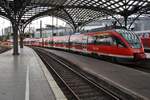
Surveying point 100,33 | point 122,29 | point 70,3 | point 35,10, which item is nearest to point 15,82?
point 122,29

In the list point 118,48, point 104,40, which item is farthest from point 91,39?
point 118,48

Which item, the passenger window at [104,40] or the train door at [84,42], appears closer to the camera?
the passenger window at [104,40]

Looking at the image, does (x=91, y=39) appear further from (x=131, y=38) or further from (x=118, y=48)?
(x=131, y=38)

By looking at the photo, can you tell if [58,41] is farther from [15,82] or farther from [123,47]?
[15,82]

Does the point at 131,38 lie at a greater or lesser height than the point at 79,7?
lesser

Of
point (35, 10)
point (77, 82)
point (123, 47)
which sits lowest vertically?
point (77, 82)

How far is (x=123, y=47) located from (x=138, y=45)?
1.14 m

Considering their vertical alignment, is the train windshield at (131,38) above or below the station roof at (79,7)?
below

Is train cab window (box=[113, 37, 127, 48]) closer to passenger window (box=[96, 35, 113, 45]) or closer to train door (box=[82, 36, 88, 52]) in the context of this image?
passenger window (box=[96, 35, 113, 45])

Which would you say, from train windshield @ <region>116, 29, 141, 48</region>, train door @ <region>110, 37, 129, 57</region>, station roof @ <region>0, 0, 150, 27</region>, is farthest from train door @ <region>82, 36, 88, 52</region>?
train windshield @ <region>116, 29, 141, 48</region>

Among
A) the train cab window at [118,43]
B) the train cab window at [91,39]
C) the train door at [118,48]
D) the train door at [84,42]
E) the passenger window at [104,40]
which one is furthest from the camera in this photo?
the train door at [84,42]

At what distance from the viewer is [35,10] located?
64.4 metres

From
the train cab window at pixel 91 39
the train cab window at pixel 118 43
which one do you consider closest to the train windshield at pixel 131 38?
the train cab window at pixel 118 43

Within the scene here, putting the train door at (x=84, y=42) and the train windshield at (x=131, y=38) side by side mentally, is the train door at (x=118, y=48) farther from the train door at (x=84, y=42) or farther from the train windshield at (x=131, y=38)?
the train door at (x=84, y=42)
